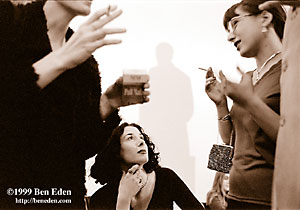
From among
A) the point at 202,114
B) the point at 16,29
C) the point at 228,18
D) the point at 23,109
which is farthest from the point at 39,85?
the point at 228,18

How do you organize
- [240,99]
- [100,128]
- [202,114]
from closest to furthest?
[240,99], [100,128], [202,114]

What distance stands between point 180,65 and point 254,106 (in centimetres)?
37

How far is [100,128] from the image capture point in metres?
1.50

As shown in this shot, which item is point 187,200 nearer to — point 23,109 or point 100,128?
point 100,128

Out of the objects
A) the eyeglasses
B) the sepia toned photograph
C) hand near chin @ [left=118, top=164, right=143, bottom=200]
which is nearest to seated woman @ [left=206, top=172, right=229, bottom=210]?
the sepia toned photograph

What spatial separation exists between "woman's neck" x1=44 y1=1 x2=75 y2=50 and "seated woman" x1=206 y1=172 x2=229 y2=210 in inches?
31.8

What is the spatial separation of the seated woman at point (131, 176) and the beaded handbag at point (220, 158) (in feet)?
0.59

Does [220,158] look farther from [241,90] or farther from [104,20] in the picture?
[104,20]

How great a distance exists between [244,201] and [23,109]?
2.83 ft

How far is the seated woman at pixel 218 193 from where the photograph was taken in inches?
62.2

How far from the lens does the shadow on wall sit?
1569 millimetres

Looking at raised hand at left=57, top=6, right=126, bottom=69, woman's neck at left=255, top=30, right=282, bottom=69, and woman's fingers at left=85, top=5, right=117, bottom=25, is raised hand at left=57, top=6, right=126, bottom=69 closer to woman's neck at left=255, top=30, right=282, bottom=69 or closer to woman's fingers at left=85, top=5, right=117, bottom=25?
woman's fingers at left=85, top=5, right=117, bottom=25

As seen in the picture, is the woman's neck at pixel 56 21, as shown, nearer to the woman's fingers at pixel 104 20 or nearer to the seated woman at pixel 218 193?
the woman's fingers at pixel 104 20

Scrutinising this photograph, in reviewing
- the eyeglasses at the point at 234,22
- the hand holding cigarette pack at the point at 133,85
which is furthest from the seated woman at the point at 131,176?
the eyeglasses at the point at 234,22
